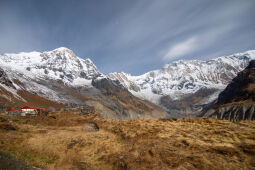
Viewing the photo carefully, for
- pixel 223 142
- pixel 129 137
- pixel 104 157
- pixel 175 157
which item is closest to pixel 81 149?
pixel 104 157

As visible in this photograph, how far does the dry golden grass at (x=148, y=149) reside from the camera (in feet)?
33.0

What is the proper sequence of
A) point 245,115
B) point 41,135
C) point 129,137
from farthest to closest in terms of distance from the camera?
point 245,115
point 41,135
point 129,137

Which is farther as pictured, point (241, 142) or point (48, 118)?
point (48, 118)

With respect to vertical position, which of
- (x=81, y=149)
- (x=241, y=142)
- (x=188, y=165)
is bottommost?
(x=81, y=149)

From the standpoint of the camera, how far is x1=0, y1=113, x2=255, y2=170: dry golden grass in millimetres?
10070

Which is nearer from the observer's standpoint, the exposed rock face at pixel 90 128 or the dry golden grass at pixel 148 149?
the dry golden grass at pixel 148 149

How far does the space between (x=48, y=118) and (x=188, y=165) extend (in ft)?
93.4

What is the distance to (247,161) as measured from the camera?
9180 millimetres

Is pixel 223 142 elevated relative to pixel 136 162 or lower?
elevated

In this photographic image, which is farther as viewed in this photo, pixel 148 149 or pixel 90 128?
pixel 90 128

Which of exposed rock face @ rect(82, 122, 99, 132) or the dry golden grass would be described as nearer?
the dry golden grass

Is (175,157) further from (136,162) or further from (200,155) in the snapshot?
(136,162)

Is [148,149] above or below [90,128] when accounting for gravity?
above

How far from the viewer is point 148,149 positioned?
510 inches
